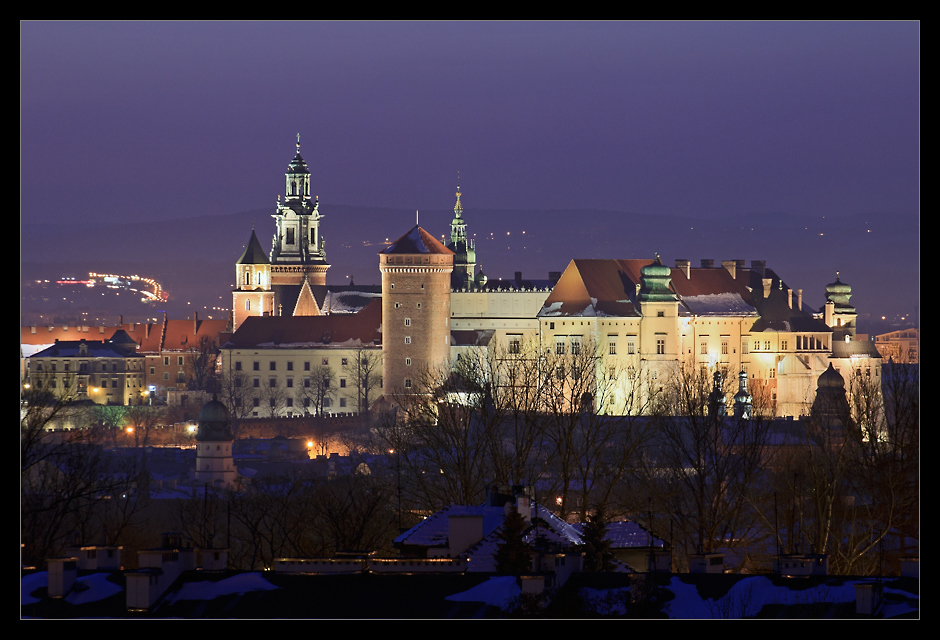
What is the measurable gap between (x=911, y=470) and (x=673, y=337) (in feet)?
167

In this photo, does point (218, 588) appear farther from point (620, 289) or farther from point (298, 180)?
point (298, 180)

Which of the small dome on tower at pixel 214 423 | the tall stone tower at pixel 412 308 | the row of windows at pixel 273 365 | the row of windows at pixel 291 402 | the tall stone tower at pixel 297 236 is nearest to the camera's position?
the small dome on tower at pixel 214 423

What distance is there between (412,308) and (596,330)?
31.0 ft

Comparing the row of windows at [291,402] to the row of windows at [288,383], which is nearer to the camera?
the row of windows at [291,402]

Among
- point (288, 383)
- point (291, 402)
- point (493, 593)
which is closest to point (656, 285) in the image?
point (291, 402)

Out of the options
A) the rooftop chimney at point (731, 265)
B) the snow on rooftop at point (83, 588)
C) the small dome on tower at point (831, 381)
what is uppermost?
the rooftop chimney at point (731, 265)

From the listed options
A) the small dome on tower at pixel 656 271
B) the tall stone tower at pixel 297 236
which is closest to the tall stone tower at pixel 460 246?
the tall stone tower at pixel 297 236

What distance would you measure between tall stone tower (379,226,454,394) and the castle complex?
46mm

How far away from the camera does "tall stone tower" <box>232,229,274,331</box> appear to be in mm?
128375

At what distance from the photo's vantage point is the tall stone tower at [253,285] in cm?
12838

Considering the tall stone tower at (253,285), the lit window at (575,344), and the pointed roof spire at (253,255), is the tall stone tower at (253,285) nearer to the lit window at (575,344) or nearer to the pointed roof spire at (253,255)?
the pointed roof spire at (253,255)

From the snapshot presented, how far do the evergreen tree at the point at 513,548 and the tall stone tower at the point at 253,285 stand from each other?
100m

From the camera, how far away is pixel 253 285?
130125mm
